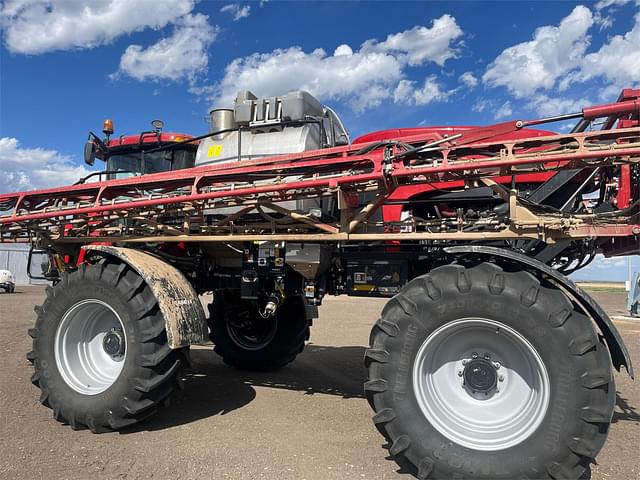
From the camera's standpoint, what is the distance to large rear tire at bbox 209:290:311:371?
621 cm

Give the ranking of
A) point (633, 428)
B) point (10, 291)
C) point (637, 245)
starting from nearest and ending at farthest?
point (637, 245), point (633, 428), point (10, 291)

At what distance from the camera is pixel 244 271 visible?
15.4 ft

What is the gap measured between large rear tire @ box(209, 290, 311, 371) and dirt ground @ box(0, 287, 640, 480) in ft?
0.83

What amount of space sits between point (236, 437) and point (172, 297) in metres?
1.27

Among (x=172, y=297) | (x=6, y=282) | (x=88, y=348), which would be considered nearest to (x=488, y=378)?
(x=172, y=297)

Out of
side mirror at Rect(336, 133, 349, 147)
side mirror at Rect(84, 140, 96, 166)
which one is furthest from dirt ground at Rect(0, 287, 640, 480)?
side mirror at Rect(336, 133, 349, 147)

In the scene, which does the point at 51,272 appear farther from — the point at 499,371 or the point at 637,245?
the point at 637,245

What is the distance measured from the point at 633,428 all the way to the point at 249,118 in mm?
4669

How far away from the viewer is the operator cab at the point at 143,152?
5.52 m

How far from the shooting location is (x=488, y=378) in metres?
3.36

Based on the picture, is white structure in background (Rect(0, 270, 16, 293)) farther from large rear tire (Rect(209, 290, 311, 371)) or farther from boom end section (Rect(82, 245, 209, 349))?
boom end section (Rect(82, 245, 209, 349))

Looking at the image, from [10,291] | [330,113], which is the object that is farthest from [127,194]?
[10,291]

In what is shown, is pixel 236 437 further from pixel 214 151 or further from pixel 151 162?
pixel 151 162

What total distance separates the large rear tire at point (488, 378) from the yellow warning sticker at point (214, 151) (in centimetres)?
261
